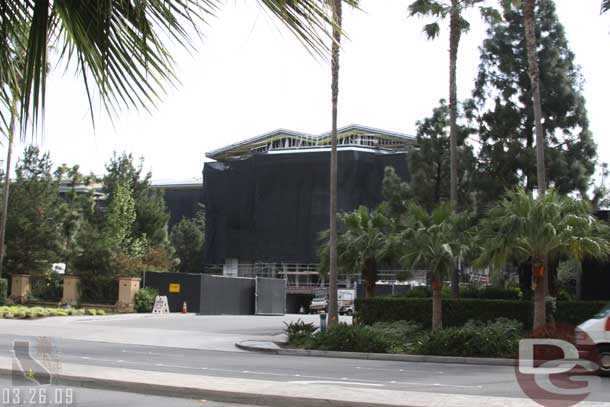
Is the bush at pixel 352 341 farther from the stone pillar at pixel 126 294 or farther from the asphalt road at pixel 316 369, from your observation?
the stone pillar at pixel 126 294

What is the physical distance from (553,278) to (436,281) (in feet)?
20.0

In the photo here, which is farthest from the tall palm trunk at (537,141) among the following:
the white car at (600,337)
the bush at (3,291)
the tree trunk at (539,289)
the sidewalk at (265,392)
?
the bush at (3,291)

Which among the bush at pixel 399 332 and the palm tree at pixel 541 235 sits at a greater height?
the palm tree at pixel 541 235

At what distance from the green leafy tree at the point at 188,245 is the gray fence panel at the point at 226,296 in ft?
97.5

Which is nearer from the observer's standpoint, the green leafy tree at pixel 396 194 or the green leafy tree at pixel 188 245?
the green leafy tree at pixel 396 194

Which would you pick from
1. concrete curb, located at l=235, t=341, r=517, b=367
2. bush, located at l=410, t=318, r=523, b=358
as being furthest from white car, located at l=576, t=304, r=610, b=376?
bush, located at l=410, t=318, r=523, b=358

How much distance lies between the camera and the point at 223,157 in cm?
9156

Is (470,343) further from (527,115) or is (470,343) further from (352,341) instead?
(527,115)

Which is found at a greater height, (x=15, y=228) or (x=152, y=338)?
(x=15, y=228)

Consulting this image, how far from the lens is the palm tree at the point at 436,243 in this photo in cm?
2451

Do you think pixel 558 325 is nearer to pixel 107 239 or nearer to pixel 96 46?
pixel 96 46

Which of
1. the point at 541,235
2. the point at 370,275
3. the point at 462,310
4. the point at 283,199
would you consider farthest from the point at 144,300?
the point at 283,199

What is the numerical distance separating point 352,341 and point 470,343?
3688 millimetres

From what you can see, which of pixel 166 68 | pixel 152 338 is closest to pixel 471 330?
pixel 152 338
